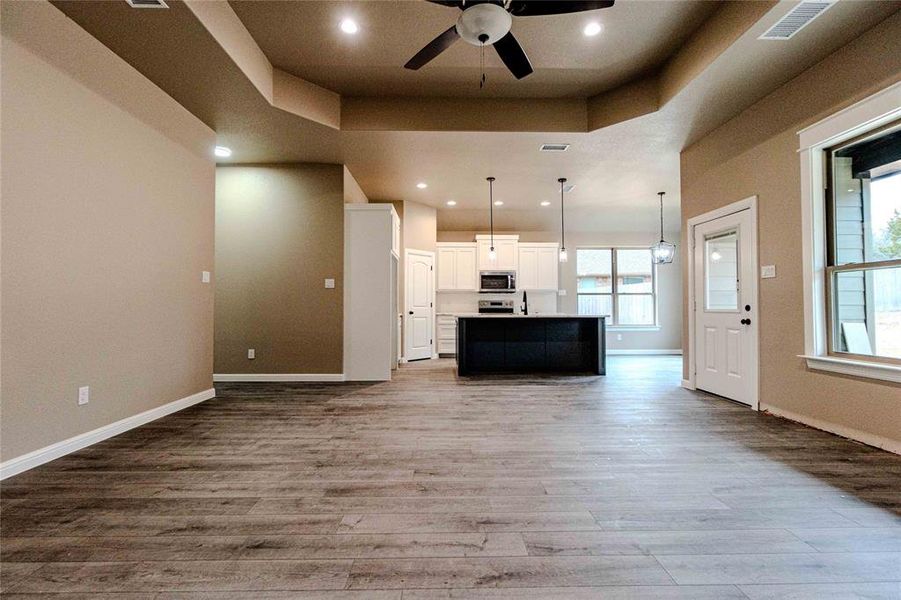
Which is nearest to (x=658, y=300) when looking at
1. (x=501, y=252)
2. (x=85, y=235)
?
(x=501, y=252)

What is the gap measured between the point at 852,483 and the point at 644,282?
723 cm

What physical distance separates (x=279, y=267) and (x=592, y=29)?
4283 millimetres

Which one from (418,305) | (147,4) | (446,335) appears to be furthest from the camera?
(446,335)

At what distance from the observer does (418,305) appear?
7531mm

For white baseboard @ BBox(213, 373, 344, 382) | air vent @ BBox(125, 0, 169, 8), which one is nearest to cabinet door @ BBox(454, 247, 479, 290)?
white baseboard @ BBox(213, 373, 344, 382)

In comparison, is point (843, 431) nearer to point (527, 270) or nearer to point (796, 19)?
point (796, 19)

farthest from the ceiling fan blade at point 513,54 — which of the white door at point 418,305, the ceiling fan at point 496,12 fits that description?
the white door at point 418,305

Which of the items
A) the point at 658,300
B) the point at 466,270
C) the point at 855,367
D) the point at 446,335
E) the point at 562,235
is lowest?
the point at 446,335

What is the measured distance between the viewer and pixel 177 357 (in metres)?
3.76

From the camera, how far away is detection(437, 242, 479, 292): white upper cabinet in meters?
8.30

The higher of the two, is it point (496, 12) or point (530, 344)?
point (496, 12)

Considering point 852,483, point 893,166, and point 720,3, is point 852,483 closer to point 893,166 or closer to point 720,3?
point 893,166

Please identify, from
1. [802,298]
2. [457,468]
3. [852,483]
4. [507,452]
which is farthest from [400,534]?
[802,298]

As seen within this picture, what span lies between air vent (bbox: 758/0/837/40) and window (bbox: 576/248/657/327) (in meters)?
6.23
